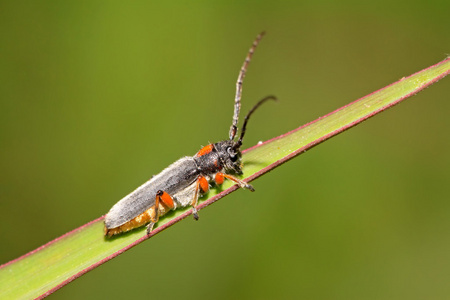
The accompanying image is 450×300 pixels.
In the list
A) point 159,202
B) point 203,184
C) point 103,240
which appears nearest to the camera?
point 103,240

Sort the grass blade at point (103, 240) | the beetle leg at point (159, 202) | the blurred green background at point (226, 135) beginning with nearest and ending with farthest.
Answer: the grass blade at point (103, 240) < the beetle leg at point (159, 202) < the blurred green background at point (226, 135)

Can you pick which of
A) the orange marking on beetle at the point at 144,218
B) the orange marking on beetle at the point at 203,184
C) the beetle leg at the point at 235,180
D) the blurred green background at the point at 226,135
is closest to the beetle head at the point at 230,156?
the beetle leg at the point at 235,180

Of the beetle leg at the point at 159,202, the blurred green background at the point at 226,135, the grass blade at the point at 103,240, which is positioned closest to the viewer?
the grass blade at the point at 103,240

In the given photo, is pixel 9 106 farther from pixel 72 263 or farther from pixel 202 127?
pixel 72 263

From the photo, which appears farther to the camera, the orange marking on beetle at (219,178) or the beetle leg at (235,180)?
the orange marking on beetle at (219,178)

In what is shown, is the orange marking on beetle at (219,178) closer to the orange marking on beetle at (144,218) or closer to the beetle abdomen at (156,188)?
the beetle abdomen at (156,188)

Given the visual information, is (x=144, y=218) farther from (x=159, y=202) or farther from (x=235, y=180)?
(x=235, y=180)

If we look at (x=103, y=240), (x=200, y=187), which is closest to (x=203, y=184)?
(x=200, y=187)

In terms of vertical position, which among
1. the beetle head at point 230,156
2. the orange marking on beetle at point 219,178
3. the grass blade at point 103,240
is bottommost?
the grass blade at point 103,240
